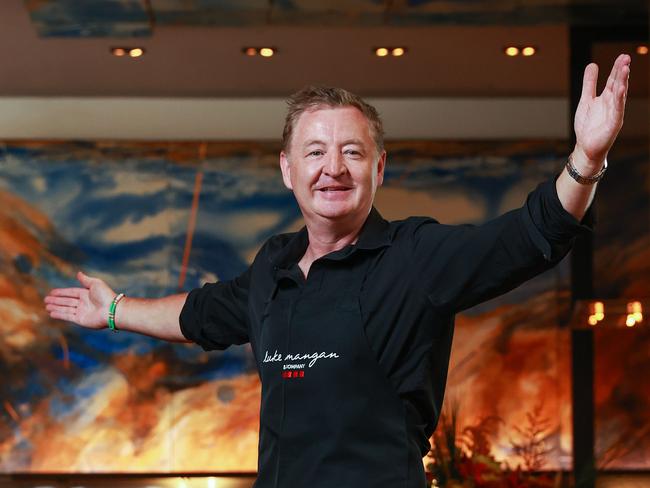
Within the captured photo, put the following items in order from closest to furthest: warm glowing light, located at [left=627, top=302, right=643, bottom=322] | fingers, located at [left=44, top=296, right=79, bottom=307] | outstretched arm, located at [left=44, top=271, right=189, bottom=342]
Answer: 1. outstretched arm, located at [left=44, top=271, right=189, bottom=342]
2. fingers, located at [left=44, top=296, right=79, bottom=307]
3. warm glowing light, located at [left=627, top=302, right=643, bottom=322]

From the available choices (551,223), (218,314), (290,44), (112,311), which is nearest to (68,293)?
(112,311)

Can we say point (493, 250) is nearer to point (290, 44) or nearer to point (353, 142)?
point (353, 142)

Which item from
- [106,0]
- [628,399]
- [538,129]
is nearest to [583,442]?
[628,399]

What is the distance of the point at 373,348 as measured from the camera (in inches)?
85.5

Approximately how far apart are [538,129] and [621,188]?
234 centimetres

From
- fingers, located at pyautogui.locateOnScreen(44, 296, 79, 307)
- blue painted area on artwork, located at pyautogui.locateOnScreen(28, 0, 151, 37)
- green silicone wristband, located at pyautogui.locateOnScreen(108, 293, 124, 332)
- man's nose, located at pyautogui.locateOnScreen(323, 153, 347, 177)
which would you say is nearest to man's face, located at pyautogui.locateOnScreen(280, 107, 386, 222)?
man's nose, located at pyautogui.locateOnScreen(323, 153, 347, 177)

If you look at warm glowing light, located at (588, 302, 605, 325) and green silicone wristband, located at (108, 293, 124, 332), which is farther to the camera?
warm glowing light, located at (588, 302, 605, 325)

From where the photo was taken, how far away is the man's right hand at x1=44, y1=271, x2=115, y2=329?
9.41 ft

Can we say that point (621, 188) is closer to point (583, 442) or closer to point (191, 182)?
point (583, 442)

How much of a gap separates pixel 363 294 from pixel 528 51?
Answer: 5043 millimetres

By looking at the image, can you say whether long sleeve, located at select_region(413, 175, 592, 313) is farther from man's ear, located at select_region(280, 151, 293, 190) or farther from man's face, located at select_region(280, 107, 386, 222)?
man's ear, located at select_region(280, 151, 293, 190)

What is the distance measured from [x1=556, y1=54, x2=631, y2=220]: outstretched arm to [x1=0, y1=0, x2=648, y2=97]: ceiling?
352cm

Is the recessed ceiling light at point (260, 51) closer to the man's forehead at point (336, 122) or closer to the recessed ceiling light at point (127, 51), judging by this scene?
the recessed ceiling light at point (127, 51)

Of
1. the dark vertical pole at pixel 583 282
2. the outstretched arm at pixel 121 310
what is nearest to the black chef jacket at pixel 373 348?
the outstretched arm at pixel 121 310
